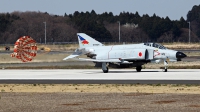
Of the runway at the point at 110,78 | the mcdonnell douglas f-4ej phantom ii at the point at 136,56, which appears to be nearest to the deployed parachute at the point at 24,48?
the mcdonnell douglas f-4ej phantom ii at the point at 136,56

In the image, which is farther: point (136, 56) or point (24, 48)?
point (24, 48)

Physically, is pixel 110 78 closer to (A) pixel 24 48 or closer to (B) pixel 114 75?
(B) pixel 114 75

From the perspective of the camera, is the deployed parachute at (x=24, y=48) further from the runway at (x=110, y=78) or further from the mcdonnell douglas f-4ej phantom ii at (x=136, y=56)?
the runway at (x=110, y=78)

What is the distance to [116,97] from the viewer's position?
100 feet

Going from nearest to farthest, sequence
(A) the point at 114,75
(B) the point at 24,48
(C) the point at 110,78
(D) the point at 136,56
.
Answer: (C) the point at 110,78, (A) the point at 114,75, (D) the point at 136,56, (B) the point at 24,48

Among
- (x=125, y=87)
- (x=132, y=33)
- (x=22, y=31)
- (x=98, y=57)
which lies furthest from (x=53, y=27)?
(x=125, y=87)

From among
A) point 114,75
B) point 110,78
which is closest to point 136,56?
point 114,75

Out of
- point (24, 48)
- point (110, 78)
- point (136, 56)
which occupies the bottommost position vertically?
point (110, 78)

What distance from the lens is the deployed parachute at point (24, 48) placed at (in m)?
→ 64.0

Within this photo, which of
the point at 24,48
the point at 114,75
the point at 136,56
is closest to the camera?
the point at 114,75

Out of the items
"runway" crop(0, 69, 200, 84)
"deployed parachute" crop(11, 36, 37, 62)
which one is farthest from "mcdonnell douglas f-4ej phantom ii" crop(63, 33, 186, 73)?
"deployed parachute" crop(11, 36, 37, 62)

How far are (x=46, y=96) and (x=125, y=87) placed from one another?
712cm

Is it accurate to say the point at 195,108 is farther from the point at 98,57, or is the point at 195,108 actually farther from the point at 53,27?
the point at 53,27

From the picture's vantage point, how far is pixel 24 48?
64.9 meters
